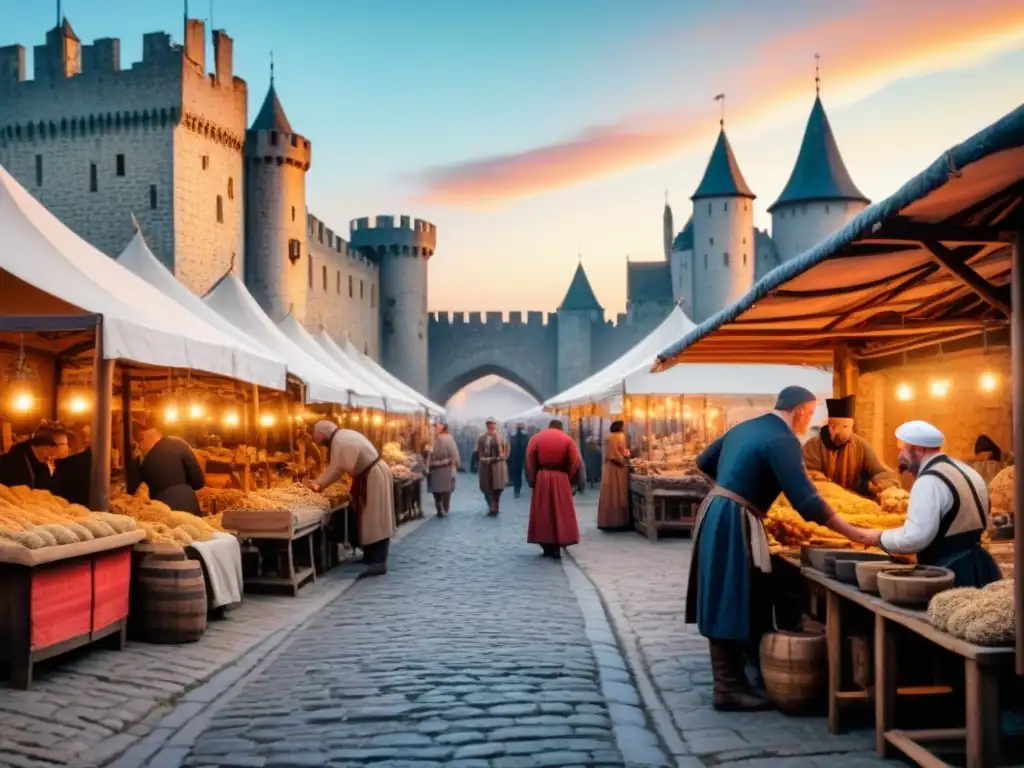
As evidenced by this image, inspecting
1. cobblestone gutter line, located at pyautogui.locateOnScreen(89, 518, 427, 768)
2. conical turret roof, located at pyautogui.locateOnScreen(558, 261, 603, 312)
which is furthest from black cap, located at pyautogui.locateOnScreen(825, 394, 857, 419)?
conical turret roof, located at pyautogui.locateOnScreen(558, 261, 603, 312)

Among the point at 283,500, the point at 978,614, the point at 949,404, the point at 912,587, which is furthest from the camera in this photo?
the point at 949,404

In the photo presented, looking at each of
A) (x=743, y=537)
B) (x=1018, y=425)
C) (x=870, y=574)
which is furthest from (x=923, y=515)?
(x=1018, y=425)

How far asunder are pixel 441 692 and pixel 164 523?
10.1 feet

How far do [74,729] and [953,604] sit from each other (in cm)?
375

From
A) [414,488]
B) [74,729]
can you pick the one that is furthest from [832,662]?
[414,488]

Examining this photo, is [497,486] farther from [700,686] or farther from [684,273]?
[684,273]

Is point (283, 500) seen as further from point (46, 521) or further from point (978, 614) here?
point (978, 614)

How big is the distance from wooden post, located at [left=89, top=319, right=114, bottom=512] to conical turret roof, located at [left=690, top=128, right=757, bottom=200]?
137 ft

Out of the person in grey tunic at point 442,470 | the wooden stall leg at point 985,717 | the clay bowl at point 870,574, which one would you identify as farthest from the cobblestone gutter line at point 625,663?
the person in grey tunic at point 442,470

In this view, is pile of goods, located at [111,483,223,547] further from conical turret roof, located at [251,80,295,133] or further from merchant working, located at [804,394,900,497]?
conical turret roof, located at [251,80,295,133]

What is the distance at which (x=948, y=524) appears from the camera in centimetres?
483

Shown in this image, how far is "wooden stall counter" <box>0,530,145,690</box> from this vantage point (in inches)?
224

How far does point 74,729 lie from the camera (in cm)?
505

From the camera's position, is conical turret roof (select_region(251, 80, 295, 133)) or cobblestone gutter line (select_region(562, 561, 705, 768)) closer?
cobblestone gutter line (select_region(562, 561, 705, 768))
